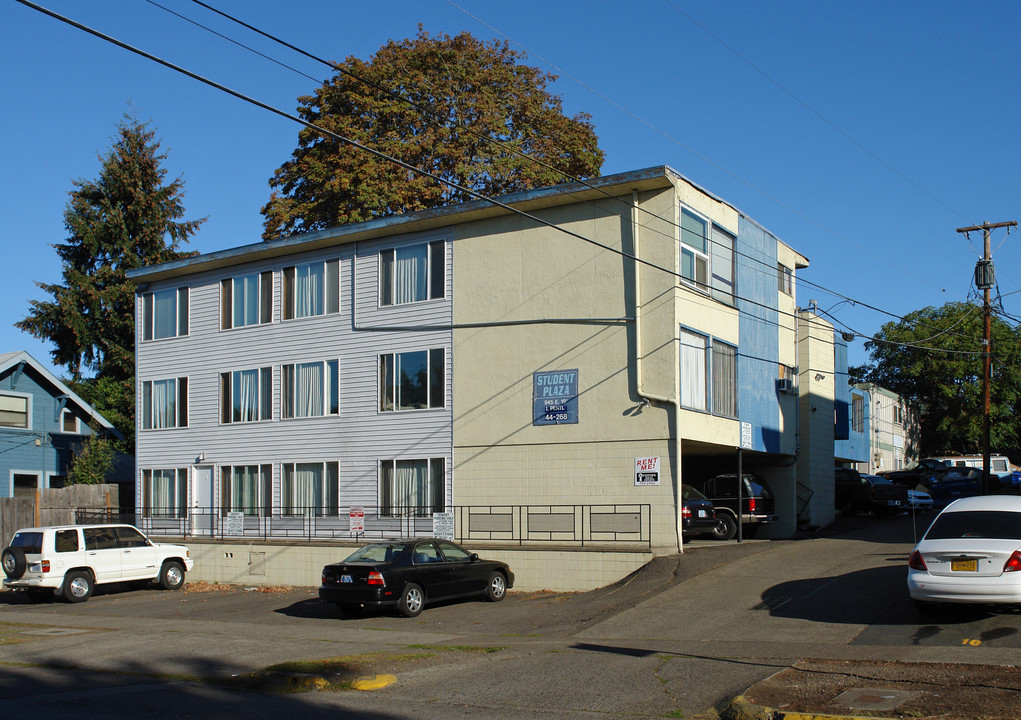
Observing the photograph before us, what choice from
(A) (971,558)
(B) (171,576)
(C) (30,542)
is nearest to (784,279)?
(A) (971,558)

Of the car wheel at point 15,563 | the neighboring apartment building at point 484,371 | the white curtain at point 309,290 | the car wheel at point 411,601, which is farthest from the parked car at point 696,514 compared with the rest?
the car wheel at point 15,563

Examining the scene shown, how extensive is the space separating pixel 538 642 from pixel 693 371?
10.1 meters

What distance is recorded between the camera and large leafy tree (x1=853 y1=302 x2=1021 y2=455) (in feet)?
206

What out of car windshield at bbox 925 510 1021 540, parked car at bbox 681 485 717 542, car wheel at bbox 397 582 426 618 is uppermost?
car windshield at bbox 925 510 1021 540

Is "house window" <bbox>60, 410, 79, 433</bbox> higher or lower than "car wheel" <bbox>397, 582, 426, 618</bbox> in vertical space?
higher

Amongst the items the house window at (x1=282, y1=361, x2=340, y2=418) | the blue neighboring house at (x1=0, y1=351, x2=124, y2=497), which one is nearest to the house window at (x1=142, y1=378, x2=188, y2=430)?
the house window at (x1=282, y1=361, x2=340, y2=418)

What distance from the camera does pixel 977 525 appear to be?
14156mm

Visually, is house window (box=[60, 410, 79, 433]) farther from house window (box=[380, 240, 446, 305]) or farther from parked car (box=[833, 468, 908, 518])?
parked car (box=[833, 468, 908, 518])

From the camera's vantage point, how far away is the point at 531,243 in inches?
975

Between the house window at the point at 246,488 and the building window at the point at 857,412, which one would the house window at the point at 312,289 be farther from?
the building window at the point at 857,412

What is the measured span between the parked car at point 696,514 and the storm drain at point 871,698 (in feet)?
43.5

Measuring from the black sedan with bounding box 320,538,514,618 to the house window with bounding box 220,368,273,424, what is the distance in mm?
11134

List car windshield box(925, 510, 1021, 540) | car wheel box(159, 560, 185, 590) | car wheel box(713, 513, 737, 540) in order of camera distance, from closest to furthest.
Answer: car windshield box(925, 510, 1021, 540)
car wheel box(713, 513, 737, 540)
car wheel box(159, 560, 185, 590)

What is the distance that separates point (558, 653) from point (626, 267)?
11.8 m
